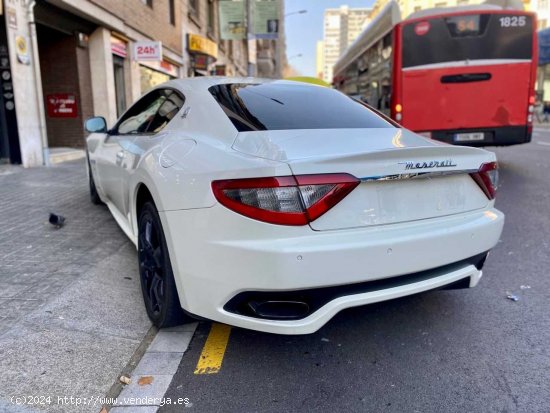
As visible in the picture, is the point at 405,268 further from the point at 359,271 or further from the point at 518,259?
the point at 518,259

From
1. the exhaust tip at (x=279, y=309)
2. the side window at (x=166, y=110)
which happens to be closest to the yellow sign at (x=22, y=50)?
the side window at (x=166, y=110)

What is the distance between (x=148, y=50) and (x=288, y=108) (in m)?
12.3

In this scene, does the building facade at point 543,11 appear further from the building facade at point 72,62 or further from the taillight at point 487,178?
the taillight at point 487,178

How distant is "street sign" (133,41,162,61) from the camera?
14008 millimetres

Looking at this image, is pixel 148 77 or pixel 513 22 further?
pixel 148 77

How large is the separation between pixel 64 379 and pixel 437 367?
6.29ft

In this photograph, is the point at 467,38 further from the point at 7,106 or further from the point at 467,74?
the point at 7,106

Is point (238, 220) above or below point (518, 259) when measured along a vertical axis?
above

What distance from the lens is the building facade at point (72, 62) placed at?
9227 millimetres

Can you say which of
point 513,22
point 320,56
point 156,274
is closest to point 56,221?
point 156,274

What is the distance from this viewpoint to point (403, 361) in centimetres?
258

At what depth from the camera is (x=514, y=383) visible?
2.35 meters

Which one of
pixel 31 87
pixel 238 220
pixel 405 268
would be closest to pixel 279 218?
pixel 238 220

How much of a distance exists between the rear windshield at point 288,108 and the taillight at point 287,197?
57 centimetres
